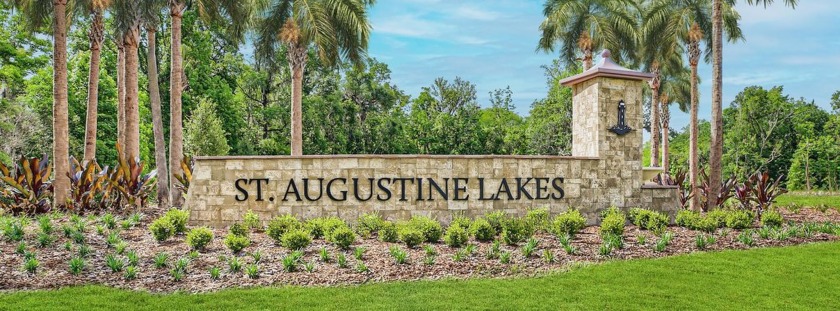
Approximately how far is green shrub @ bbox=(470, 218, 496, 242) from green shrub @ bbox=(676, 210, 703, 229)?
14.3 feet

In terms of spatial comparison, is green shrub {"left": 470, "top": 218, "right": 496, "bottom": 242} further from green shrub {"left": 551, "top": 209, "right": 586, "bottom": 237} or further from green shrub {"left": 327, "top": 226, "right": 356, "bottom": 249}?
green shrub {"left": 327, "top": 226, "right": 356, "bottom": 249}

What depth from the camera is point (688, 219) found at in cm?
1305

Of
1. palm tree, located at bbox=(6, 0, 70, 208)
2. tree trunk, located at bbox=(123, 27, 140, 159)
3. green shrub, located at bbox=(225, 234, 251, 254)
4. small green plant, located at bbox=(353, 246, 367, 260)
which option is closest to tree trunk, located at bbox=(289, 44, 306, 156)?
tree trunk, located at bbox=(123, 27, 140, 159)

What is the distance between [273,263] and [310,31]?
11.4 m

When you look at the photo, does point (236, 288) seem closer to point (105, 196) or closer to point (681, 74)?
point (105, 196)

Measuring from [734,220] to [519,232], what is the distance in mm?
4963

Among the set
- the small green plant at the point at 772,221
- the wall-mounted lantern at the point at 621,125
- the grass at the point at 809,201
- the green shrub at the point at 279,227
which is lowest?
the grass at the point at 809,201

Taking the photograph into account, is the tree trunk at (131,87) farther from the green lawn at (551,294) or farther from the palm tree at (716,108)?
the palm tree at (716,108)

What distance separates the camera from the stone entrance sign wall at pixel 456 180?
41.4 feet

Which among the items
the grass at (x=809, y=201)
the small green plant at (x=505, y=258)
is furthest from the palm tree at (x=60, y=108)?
the grass at (x=809, y=201)

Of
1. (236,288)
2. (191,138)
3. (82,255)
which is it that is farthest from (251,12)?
(236,288)

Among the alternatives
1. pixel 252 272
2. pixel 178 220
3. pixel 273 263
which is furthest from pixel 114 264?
pixel 178 220

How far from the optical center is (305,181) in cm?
1265

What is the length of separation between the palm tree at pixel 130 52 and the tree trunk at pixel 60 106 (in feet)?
5.36
